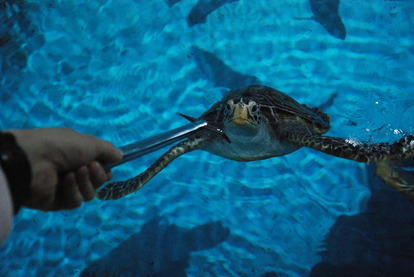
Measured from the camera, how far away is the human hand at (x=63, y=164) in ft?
3.70

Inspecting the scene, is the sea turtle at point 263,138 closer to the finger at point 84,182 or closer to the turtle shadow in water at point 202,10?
the finger at point 84,182

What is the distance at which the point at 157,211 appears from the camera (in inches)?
118

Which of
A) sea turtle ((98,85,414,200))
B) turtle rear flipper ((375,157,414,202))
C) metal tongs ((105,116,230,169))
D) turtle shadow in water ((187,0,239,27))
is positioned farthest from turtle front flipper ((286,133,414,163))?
turtle shadow in water ((187,0,239,27))

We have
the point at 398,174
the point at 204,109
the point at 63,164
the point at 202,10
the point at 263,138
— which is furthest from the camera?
the point at 202,10

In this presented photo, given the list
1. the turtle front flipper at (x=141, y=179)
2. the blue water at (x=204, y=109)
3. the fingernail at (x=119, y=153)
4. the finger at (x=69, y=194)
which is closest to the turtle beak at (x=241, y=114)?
the turtle front flipper at (x=141, y=179)

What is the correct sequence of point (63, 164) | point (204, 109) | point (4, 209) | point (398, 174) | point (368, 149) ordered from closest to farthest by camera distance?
1. point (4, 209)
2. point (63, 164)
3. point (368, 149)
4. point (398, 174)
5. point (204, 109)

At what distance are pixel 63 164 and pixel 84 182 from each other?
0.37ft

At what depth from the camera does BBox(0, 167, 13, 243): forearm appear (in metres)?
0.90

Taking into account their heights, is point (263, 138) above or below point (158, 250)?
above

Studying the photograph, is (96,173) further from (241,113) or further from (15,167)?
(241,113)

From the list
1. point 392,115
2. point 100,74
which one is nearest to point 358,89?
point 392,115

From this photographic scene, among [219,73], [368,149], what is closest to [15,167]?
[368,149]

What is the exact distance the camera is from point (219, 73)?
4242mm

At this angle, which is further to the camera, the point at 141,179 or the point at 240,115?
the point at 141,179
